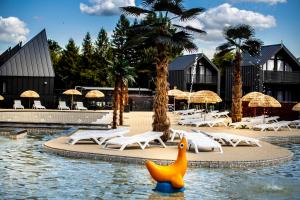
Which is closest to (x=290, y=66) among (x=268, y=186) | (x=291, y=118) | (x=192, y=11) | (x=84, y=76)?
(x=291, y=118)

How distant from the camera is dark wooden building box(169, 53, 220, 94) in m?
51.5

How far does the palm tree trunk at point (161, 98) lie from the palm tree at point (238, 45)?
451 inches

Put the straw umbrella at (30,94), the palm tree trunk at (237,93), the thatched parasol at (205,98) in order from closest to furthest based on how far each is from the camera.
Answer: the palm tree trunk at (237,93), the thatched parasol at (205,98), the straw umbrella at (30,94)

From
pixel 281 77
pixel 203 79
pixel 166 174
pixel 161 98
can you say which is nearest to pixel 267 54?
pixel 281 77

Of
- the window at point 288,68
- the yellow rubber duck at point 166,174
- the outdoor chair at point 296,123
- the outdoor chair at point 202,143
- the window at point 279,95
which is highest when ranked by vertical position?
the window at point 288,68

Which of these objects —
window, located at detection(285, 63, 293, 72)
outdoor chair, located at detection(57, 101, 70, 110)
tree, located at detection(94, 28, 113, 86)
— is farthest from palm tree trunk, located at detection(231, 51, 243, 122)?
tree, located at detection(94, 28, 113, 86)

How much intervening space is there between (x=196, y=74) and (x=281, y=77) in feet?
30.8

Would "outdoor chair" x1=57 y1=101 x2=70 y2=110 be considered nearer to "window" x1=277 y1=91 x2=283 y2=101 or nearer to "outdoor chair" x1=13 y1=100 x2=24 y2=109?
"outdoor chair" x1=13 y1=100 x2=24 y2=109

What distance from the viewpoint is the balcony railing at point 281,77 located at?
45812 millimetres

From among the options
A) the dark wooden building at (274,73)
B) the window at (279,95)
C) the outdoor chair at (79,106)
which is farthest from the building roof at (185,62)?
the outdoor chair at (79,106)

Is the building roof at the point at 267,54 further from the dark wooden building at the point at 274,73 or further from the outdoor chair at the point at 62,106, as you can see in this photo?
the outdoor chair at the point at 62,106

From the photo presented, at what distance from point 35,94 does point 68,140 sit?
25523 mm

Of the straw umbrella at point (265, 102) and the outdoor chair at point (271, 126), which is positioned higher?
the straw umbrella at point (265, 102)

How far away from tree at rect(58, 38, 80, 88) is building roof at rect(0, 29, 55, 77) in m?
18.8
